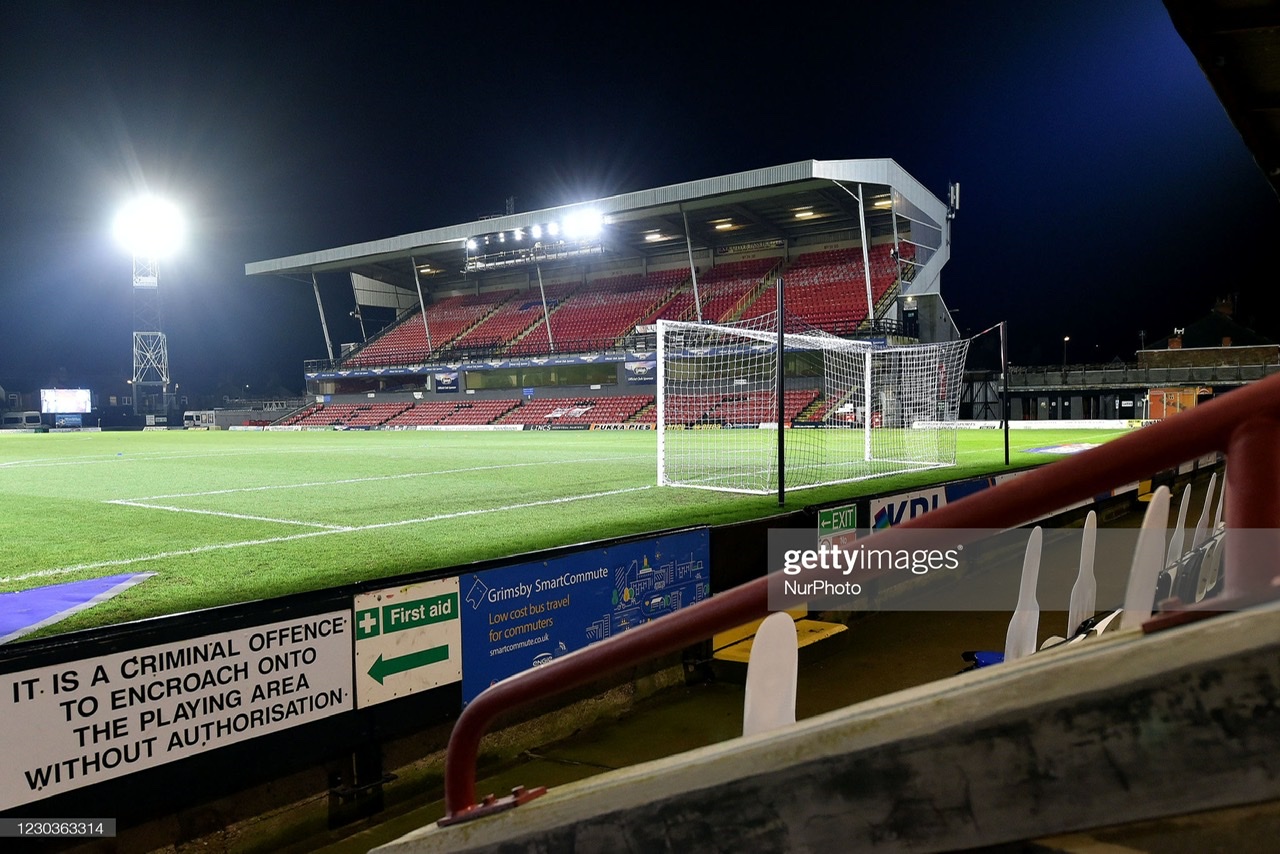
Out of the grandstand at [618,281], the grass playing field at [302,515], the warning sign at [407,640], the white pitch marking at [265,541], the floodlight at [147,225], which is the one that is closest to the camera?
the warning sign at [407,640]

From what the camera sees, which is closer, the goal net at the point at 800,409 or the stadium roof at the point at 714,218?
the goal net at the point at 800,409

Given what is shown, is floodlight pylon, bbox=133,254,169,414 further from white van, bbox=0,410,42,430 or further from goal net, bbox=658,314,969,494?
goal net, bbox=658,314,969,494

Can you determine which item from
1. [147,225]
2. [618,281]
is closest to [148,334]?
[147,225]

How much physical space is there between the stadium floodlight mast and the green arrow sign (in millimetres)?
51255

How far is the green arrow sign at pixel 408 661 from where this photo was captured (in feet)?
13.6

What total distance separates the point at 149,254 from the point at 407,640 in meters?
52.2

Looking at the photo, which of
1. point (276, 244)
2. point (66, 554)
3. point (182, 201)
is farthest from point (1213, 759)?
point (276, 244)

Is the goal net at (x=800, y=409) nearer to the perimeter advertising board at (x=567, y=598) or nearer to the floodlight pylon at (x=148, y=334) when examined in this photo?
the perimeter advertising board at (x=567, y=598)

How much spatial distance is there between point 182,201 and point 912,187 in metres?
41.2

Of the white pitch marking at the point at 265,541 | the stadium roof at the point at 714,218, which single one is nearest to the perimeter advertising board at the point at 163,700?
the white pitch marking at the point at 265,541

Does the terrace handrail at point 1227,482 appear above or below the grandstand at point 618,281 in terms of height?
below

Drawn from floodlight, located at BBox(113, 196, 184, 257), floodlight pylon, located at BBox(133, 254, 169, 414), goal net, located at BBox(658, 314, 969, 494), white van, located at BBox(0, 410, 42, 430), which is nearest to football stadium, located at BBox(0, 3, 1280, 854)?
goal net, located at BBox(658, 314, 969, 494)

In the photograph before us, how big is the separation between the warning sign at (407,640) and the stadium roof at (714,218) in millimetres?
31270

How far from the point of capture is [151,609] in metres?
4.61
